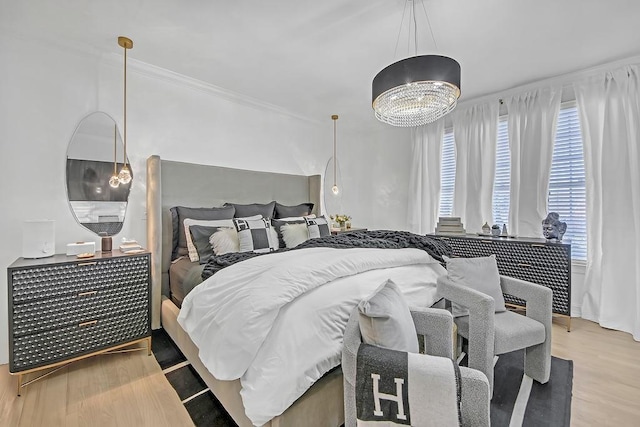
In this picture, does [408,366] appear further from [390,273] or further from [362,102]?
[362,102]

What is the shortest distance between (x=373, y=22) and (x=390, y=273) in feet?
6.27

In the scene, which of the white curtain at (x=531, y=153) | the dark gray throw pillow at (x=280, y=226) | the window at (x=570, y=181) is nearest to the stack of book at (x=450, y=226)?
the white curtain at (x=531, y=153)

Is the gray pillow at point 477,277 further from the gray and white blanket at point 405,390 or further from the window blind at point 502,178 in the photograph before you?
the window blind at point 502,178

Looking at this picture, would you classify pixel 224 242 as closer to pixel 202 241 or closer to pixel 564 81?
pixel 202 241

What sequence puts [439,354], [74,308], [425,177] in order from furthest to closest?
1. [425,177]
2. [74,308]
3. [439,354]

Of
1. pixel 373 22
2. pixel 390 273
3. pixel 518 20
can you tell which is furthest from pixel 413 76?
pixel 390 273

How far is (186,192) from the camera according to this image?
313 centimetres

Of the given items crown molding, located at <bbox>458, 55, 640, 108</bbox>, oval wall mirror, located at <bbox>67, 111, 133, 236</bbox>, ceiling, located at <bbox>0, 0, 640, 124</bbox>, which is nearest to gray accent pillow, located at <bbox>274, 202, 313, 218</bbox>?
A: ceiling, located at <bbox>0, 0, 640, 124</bbox>

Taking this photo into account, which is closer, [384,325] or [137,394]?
[384,325]

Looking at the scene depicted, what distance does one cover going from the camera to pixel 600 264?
9.83ft

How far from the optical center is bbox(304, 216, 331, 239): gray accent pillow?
130 inches

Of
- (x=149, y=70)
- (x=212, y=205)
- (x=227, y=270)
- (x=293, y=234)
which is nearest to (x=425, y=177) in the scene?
(x=293, y=234)

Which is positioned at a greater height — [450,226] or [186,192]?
[186,192]

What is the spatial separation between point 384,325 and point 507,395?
4.18ft
